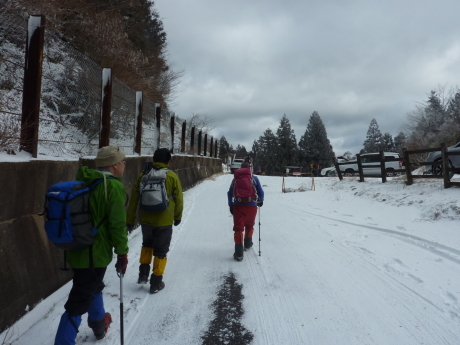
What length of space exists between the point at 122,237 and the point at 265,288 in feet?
7.24

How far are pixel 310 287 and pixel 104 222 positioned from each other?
2.82 m

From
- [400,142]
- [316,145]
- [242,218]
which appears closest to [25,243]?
[242,218]

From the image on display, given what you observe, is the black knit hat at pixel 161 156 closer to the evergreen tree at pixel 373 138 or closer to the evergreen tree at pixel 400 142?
the evergreen tree at pixel 400 142

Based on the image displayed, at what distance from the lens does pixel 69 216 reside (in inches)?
94.3

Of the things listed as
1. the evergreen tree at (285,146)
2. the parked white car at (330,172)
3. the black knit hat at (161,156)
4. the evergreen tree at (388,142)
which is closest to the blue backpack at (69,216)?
the black knit hat at (161,156)

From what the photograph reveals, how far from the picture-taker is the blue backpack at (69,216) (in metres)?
2.37

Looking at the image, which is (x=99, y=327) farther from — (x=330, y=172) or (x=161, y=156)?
(x=330, y=172)

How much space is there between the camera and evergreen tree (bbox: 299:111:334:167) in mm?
57969

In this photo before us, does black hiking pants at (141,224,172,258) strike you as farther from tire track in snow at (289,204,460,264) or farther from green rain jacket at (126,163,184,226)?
tire track in snow at (289,204,460,264)

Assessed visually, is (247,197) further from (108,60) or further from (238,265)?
(108,60)

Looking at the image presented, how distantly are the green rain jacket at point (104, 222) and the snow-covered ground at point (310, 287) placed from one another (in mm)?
899

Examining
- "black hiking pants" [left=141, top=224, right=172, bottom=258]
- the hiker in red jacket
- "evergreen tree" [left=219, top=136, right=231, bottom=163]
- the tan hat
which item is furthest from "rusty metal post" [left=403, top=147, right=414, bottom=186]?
"evergreen tree" [left=219, top=136, right=231, bottom=163]

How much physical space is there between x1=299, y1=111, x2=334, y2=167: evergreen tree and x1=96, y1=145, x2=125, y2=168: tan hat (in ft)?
188

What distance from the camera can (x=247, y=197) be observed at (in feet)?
17.4
